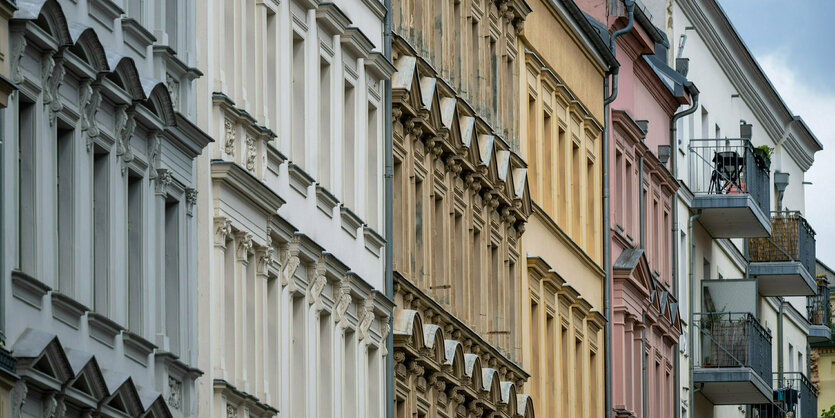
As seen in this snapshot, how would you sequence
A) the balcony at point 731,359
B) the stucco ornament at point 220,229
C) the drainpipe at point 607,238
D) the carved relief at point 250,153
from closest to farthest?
the stucco ornament at point 220,229 < the carved relief at point 250,153 < the drainpipe at point 607,238 < the balcony at point 731,359

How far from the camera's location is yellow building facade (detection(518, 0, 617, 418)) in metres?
42.4

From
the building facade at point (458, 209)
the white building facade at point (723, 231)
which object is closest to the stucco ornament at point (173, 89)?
the building facade at point (458, 209)

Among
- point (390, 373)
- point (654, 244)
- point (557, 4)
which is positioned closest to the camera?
point (390, 373)

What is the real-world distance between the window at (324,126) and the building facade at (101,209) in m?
4.92

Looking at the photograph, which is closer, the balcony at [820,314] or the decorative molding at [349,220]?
the decorative molding at [349,220]

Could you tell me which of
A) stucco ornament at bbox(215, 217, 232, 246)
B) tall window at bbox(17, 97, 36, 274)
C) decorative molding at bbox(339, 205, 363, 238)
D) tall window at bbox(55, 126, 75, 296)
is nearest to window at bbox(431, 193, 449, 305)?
decorative molding at bbox(339, 205, 363, 238)

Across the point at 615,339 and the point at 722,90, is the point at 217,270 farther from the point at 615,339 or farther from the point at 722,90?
the point at 722,90

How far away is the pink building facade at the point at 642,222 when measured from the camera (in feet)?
158

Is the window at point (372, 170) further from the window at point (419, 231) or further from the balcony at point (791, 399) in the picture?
the balcony at point (791, 399)

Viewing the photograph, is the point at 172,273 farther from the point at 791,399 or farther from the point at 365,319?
the point at 791,399

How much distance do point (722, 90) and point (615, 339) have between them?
14589mm

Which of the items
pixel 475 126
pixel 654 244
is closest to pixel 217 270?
pixel 475 126

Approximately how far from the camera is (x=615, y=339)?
47812 mm

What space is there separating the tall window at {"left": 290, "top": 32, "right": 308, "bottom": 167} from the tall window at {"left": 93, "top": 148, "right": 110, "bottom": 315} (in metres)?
6.28
